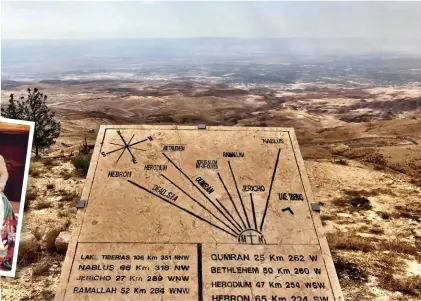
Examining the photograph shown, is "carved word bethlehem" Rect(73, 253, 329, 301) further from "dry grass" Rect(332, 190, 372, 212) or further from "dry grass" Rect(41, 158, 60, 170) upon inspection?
"dry grass" Rect(41, 158, 60, 170)

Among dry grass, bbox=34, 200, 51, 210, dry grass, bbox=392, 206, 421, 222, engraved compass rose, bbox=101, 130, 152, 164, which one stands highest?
dry grass, bbox=34, 200, 51, 210

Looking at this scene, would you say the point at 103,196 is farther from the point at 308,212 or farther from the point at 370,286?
the point at 370,286

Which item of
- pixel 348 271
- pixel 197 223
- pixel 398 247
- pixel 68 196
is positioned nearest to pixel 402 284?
pixel 348 271

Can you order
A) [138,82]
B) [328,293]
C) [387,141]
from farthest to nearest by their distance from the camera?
[138,82]
[387,141]
[328,293]

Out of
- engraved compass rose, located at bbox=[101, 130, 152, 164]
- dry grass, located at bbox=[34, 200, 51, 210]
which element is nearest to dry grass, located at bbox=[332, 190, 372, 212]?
engraved compass rose, located at bbox=[101, 130, 152, 164]

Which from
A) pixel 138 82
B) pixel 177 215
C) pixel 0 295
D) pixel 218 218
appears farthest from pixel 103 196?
pixel 138 82
